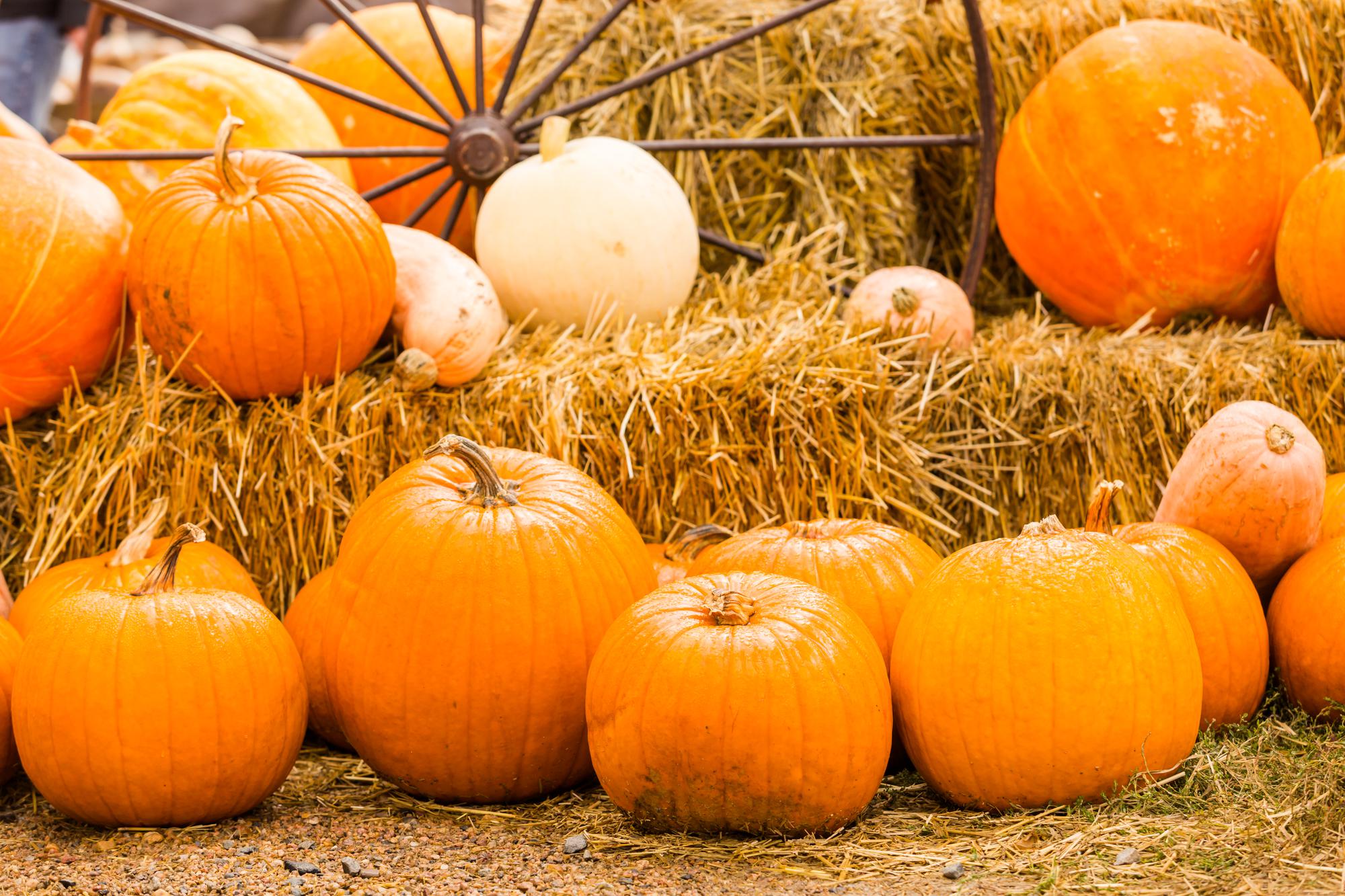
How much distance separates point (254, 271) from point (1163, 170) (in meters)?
2.23

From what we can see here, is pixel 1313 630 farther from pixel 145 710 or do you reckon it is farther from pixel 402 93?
pixel 402 93

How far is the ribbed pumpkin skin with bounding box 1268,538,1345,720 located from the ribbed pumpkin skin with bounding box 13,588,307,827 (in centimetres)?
173

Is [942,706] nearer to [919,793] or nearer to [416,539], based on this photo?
[919,793]

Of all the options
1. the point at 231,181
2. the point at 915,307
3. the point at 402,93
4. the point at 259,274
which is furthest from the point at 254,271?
the point at 402,93

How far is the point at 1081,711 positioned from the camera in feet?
6.10

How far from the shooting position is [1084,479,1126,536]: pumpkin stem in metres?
2.10

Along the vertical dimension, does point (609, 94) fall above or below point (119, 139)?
above

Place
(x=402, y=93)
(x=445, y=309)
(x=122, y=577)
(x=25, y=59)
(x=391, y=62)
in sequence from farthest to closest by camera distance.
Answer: (x=25, y=59)
(x=402, y=93)
(x=391, y=62)
(x=445, y=309)
(x=122, y=577)

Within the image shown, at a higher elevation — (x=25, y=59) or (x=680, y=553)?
(x=25, y=59)

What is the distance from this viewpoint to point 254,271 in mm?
2443

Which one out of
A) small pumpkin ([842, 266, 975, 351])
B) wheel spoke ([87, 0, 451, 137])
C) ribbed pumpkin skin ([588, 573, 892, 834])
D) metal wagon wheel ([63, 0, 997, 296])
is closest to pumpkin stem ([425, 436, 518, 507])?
ribbed pumpkin skin ([588, 573, 892, 834])

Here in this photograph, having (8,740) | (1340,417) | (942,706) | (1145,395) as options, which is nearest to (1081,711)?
(942,706)

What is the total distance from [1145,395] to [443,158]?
1894 millimetres

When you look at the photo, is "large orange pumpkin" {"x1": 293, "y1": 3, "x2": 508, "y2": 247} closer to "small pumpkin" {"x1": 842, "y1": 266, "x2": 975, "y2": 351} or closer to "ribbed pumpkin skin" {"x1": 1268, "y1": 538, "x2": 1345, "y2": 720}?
"small pumpkin" {"x1": 842, "y1": 266, "x2": 975, "y2": 351}
